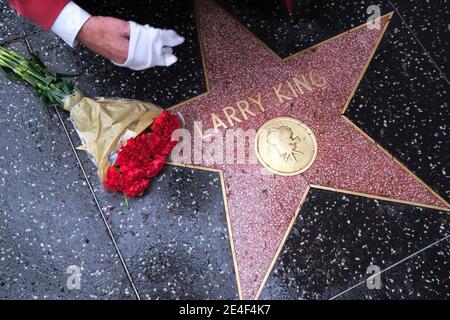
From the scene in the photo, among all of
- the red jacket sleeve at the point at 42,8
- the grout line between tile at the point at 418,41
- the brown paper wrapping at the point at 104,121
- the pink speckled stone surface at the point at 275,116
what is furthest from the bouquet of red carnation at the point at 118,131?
the grout line between tile at the point at 418,41

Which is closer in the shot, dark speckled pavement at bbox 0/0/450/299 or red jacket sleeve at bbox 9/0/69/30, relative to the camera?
red jacket sleeve at bbox 9/0/69/30

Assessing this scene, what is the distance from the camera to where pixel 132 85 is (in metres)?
1.77

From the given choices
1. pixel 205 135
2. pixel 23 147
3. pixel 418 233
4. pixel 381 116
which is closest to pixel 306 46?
pixel 381 116

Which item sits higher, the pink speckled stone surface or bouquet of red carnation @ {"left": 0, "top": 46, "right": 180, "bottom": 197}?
bouquet of red carnation @ {"left": 0, "top": 46, "right": 180, "bottom": 197}

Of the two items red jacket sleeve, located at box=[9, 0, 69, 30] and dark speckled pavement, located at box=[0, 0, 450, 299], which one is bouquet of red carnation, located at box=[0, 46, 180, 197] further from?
red jacket sleeve, located at box=[9, 0, 69, 30]

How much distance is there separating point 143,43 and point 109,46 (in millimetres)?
95

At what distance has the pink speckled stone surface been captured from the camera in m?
1.63

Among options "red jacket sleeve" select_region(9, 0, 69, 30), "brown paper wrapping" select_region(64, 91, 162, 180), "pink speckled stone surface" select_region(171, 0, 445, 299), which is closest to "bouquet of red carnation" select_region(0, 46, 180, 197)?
"brown paper wrapping" select_region(64, 91, 162, 180)

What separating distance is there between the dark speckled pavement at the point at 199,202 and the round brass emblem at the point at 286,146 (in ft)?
0.36

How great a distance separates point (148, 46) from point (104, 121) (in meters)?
0.27

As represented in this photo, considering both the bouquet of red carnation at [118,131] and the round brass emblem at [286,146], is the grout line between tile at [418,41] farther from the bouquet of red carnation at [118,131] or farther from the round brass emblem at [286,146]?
the bouquet of red carnation at [118,131]

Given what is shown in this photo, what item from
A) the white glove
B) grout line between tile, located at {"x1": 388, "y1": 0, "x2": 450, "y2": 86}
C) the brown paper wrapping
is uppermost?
the white glove
